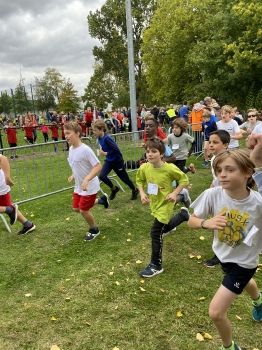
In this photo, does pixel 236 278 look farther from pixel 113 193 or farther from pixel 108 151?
pixel 113 193

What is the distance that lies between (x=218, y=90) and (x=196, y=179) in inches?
750

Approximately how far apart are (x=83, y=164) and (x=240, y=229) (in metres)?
2.98

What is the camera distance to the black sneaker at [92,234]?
4.94 m

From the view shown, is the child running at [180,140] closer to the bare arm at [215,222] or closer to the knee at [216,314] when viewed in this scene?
the bare arm at [215,222]

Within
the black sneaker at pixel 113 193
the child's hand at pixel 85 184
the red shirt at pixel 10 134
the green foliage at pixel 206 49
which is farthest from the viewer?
the green foliage at pixel 206 49

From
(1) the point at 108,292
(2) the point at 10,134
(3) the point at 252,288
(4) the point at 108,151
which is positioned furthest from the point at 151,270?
(2) the point at 10,134

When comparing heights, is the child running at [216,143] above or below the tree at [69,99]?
below

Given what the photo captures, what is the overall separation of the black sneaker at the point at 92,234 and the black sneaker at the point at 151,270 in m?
1.40

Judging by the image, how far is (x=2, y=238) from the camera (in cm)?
518

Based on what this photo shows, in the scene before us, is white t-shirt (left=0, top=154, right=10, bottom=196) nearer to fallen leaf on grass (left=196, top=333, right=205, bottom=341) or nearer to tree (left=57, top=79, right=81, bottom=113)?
fallen leaf on grass (left=196, top=333, right=205, bottom=341)

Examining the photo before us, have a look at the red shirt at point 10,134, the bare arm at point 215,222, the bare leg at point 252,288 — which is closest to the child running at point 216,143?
the bare leg at point 252,288

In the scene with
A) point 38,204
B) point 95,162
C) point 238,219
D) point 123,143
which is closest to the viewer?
point 238,219

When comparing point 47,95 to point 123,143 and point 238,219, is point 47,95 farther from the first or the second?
point 238,219

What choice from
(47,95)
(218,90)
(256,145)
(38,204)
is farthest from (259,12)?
(47,95)
